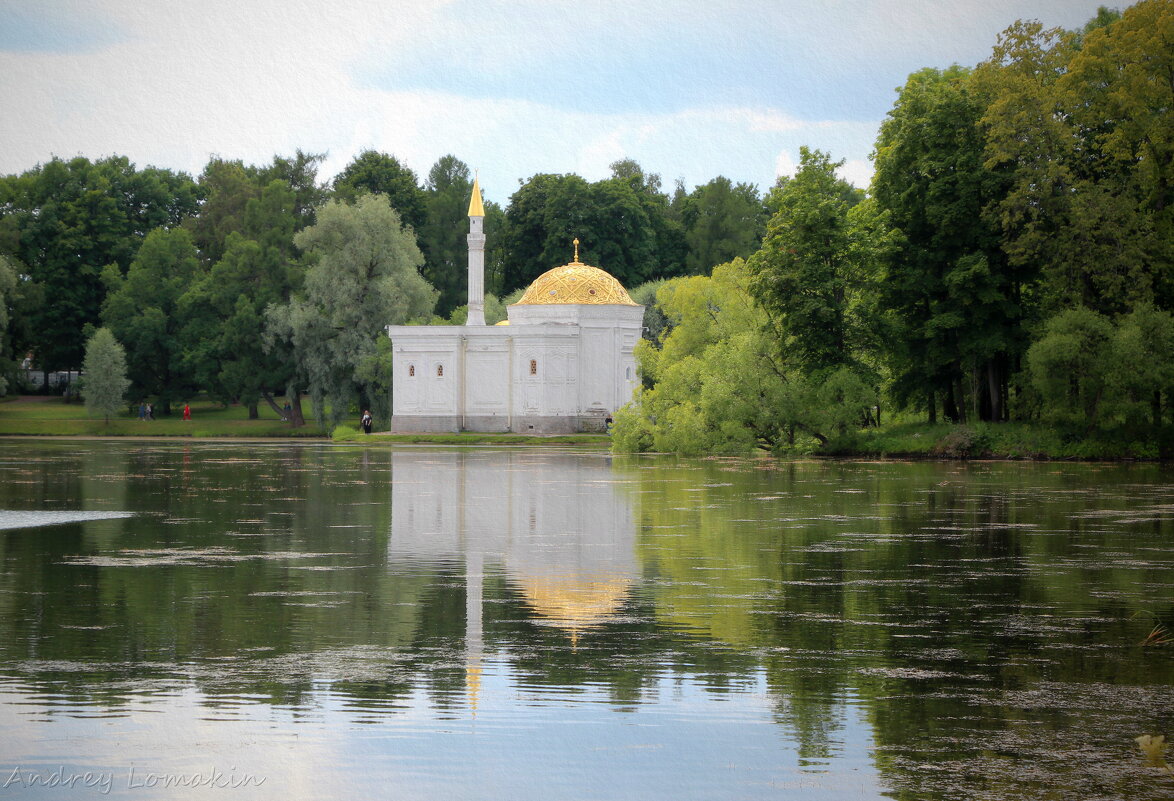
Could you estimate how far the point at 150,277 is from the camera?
287ft

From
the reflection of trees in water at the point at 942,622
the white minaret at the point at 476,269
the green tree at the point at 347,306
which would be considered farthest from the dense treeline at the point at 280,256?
the reflection of trees in water at the point at 942,622

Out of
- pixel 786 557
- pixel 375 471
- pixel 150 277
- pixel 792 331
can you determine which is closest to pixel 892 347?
pixel 792 331

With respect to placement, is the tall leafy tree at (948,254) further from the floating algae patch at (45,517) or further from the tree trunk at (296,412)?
the tree trunk at (296,412)

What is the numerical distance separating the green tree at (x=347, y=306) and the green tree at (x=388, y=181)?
21557 millimetres

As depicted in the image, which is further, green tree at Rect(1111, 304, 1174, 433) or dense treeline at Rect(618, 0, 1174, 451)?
dense treeline at Rect(618, 0, 1174, 451)

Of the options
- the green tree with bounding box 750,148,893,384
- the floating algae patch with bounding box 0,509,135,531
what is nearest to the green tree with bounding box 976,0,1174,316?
the green tree with bounding box 750,148,893,384

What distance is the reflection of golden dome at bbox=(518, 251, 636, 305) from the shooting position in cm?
7512

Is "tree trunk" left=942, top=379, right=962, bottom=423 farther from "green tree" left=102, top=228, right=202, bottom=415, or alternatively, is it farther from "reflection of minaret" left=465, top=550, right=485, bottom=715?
"green tree" left=102, top=228, right=202, bottom=415

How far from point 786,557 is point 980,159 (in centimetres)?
3405

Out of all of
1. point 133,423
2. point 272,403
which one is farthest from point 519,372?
point 133,423

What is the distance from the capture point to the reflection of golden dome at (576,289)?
2958 inches

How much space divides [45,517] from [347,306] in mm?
52707

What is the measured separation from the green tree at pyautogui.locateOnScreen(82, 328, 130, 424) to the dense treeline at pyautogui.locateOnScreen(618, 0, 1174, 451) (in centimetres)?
3781

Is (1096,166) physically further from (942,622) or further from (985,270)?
(942,622)
